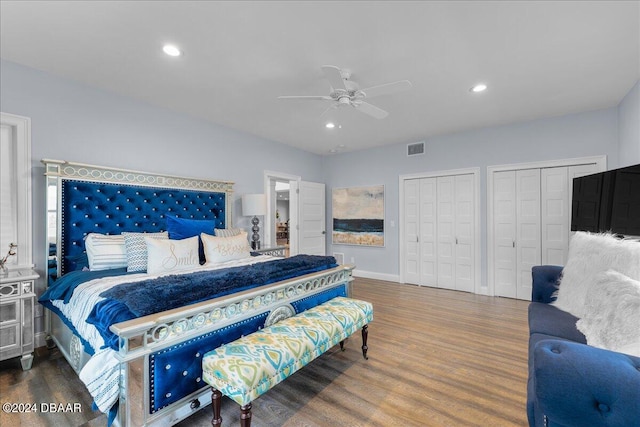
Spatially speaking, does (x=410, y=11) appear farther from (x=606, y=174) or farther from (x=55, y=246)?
(x=55, y=246)

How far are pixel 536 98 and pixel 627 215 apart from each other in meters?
1.70

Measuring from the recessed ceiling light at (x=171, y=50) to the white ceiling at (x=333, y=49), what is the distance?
0.06m

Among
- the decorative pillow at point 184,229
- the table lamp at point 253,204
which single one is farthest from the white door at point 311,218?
the decorative pillow at point 184,229

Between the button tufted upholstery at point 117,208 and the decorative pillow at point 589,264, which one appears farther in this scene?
the button tufted upholstery at point 117,208

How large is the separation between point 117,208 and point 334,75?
8.99ft

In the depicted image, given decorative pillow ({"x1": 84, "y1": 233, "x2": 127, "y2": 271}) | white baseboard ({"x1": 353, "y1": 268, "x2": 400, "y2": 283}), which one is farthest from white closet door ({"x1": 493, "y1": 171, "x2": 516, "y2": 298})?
decorative pillow ({"x1": 84, "y1": 233, "x2": 127, "y2": 271})

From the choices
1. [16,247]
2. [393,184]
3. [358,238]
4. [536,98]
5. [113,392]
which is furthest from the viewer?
[358,238]

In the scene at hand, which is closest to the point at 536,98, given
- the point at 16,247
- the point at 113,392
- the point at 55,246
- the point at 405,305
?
the point at 405,305

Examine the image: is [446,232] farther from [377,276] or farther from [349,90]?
[349,90]

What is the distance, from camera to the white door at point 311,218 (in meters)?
5.63

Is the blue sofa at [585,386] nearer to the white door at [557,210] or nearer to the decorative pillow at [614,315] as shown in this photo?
the decorative pillow at [614,315]

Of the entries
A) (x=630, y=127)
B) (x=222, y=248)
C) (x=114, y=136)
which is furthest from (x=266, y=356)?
(x=630, y=127)

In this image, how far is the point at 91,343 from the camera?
1751 millimetres

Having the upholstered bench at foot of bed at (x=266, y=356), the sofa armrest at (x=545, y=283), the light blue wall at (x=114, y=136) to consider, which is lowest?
the upholstered bench at foot of bed at (x=266, y=356)
